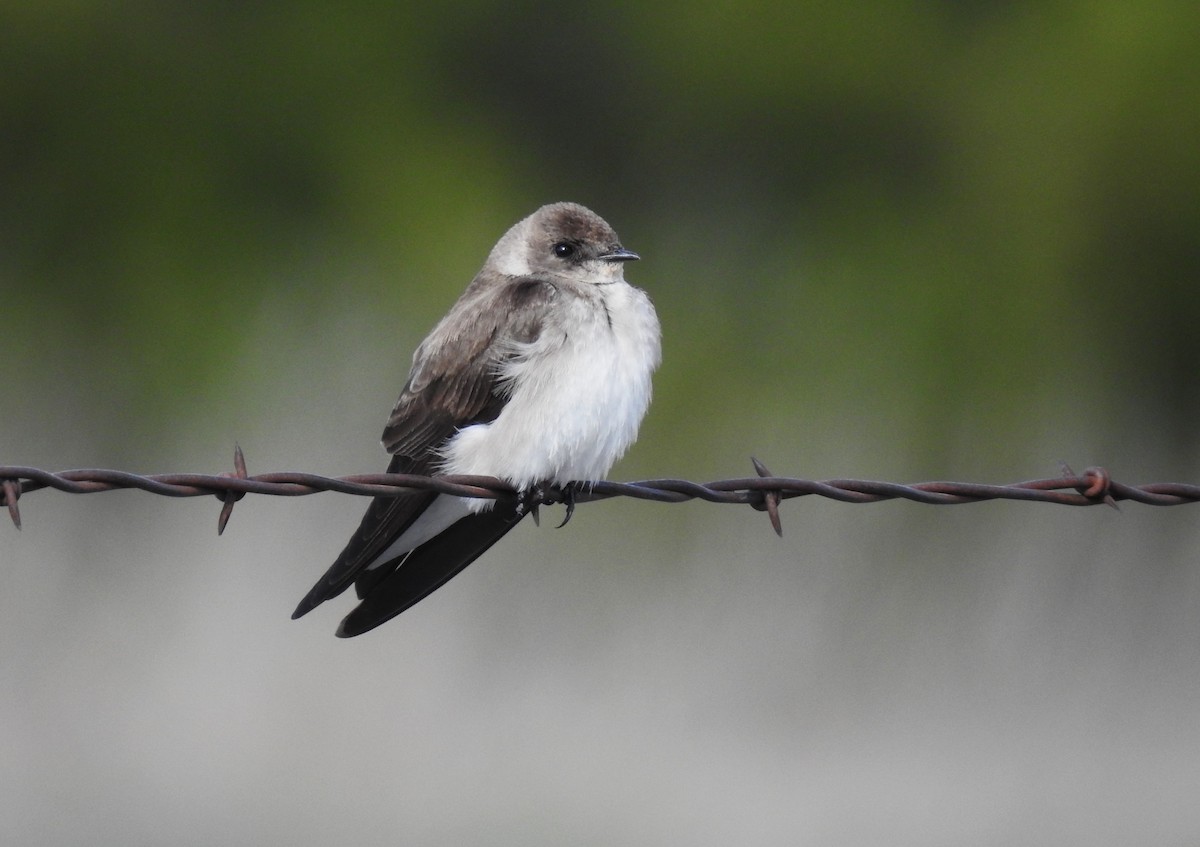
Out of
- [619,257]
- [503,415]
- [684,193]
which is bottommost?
[503,415]

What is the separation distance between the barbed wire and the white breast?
470 millimetres

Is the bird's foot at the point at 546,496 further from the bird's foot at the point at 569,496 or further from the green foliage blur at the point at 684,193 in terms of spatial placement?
the green foliage blur at the point at 684,193

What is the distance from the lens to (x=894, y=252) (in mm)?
7867

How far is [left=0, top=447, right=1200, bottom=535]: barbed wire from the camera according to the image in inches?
94.4

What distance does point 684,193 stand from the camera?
7898 millimetres

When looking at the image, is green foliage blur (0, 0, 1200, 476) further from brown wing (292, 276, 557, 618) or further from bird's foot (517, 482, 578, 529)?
bird's foot (517, 482, 578, 529)

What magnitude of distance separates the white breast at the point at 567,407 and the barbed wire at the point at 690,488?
470 mm

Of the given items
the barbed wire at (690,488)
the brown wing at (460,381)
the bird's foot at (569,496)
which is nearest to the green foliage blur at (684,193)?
the brown wing at (460,381)

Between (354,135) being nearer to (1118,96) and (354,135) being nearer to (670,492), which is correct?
(1118,96)

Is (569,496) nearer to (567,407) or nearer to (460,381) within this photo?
(567,407)

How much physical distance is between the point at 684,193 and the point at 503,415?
15.0 ft

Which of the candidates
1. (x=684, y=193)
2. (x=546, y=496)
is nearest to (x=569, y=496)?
(x=546, y=496)

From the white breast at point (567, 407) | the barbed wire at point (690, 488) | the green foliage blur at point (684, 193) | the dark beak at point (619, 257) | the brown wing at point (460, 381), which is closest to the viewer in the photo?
the barbed wire at point (690, 488)

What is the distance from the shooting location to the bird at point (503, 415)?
11.6ft
